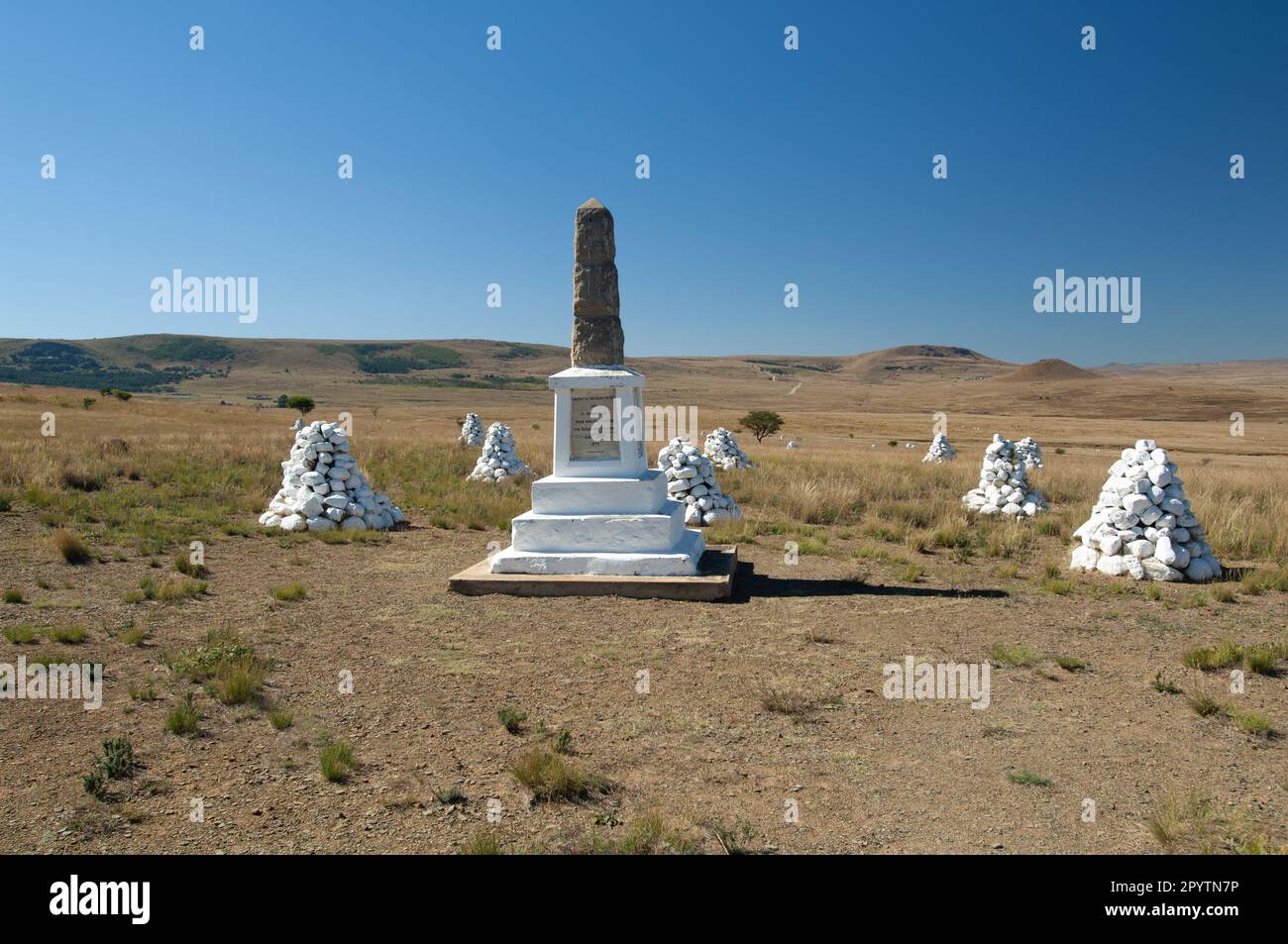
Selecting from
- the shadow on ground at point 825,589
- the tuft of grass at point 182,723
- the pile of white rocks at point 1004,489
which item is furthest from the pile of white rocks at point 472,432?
the tuft of grass at point 182,723

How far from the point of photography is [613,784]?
459cm

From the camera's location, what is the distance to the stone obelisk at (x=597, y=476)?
9477 millimetres

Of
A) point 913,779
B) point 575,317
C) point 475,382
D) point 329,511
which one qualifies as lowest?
point 913,779

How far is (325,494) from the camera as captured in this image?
13516mm

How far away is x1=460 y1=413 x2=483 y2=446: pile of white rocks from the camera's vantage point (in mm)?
26531

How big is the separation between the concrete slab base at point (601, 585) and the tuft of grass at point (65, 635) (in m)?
3.54

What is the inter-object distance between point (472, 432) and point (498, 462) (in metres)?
8.15

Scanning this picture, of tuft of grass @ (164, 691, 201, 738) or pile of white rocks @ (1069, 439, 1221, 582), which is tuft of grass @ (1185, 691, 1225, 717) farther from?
tuft of grass @ (164, 691, 201, 738)

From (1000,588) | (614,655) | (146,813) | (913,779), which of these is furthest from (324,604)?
(1000,588)

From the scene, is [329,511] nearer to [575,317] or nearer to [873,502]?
[575,317]

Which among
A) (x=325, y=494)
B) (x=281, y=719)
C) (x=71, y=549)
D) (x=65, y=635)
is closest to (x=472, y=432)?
(x=325, y=494)

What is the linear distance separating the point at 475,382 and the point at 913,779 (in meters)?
135

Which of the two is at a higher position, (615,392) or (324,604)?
(615,392)

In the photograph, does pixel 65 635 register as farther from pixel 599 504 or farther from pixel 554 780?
pixel 599 504
